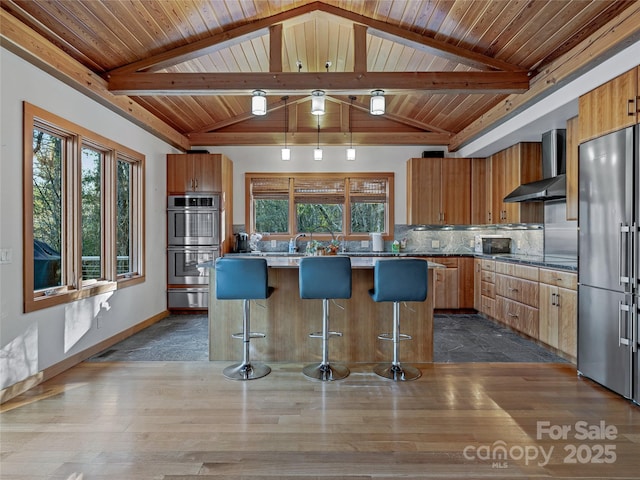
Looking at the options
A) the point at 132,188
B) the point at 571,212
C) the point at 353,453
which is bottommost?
the point at 353,453

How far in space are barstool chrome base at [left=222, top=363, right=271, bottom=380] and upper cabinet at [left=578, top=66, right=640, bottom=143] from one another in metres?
3.36

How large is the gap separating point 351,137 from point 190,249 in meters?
3.12

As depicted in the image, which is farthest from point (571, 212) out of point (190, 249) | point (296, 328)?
point (190, 249)

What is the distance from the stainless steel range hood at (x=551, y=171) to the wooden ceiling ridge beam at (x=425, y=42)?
1.04 m

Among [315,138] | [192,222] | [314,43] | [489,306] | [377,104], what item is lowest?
[489,306]

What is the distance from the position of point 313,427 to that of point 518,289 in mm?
3105

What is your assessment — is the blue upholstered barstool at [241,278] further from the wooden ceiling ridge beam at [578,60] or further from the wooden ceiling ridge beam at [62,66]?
the wooden ceiling ridge beam at [578,60]

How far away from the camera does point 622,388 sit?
8.43ft

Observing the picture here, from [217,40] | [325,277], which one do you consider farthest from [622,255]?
[217,40]

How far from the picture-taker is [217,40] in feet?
11.7

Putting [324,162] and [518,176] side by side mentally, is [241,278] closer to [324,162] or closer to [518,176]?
[324,162]

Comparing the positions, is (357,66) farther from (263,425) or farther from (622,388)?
(622,388)

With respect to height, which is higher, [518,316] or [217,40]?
[217,40]

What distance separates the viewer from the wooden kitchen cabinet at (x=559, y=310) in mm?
3215
